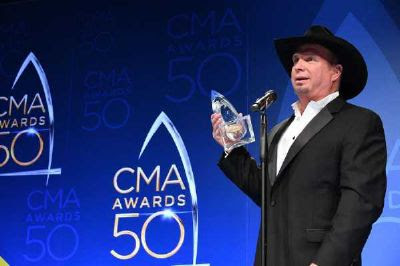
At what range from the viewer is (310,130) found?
2389mm

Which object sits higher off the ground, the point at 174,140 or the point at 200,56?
the point at 200,56

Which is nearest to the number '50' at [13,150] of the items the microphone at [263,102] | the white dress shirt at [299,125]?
the white dress shirt at [299,125]

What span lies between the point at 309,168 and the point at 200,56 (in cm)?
199

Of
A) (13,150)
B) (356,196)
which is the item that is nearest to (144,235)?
(13,150)

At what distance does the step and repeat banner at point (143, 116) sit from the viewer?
12.7ft

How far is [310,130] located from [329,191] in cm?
22

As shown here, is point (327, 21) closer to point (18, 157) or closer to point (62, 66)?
point (62, 66)

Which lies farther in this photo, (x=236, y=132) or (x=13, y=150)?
(x=13, y=150)

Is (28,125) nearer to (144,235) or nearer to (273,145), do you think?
(144,235)

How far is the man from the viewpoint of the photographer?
2.19m

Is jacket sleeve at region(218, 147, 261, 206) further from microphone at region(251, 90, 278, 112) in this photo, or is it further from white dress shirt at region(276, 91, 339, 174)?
microphone at region(251, 90, 278, 112)

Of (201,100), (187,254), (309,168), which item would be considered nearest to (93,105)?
(201,100)

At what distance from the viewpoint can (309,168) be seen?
232cm

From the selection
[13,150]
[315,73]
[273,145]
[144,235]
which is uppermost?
[315,73]
